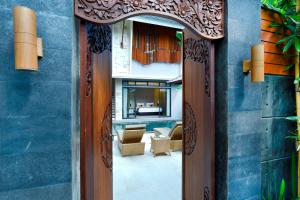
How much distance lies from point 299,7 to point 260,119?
123 centimetres

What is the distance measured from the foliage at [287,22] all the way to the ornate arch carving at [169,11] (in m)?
0.71

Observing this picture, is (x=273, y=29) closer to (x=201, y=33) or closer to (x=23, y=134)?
(x=201, y=33)

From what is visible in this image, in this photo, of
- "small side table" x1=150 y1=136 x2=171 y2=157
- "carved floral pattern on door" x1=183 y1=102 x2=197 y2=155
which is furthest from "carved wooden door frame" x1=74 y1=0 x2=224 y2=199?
"small side table" x1=150 y1=136 x2=171 y2=157

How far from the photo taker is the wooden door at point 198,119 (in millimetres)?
1814

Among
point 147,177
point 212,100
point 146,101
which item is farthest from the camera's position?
point 146,101

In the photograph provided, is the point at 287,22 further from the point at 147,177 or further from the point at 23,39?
the point at 147,177

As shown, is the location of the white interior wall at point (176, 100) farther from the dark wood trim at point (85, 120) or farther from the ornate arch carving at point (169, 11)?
the dark wood trim at point (85, 120)

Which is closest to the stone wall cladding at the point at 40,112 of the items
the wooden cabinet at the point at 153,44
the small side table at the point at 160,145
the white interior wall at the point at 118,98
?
the small side table at the point at 160,145

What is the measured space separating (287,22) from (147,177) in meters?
Answer: 3.12

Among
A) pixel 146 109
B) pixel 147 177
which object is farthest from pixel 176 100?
pixel 147 177

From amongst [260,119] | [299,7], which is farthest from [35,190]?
[299,7]

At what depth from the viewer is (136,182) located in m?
3.25

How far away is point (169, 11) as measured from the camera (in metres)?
1.50

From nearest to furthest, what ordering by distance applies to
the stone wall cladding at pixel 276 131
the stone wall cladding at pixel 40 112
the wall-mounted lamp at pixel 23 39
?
the wall-mounted lamp at pixel 23 39
the stone wall cladding at pixel 40 112
the stone wall cladding at pixel 276 131
